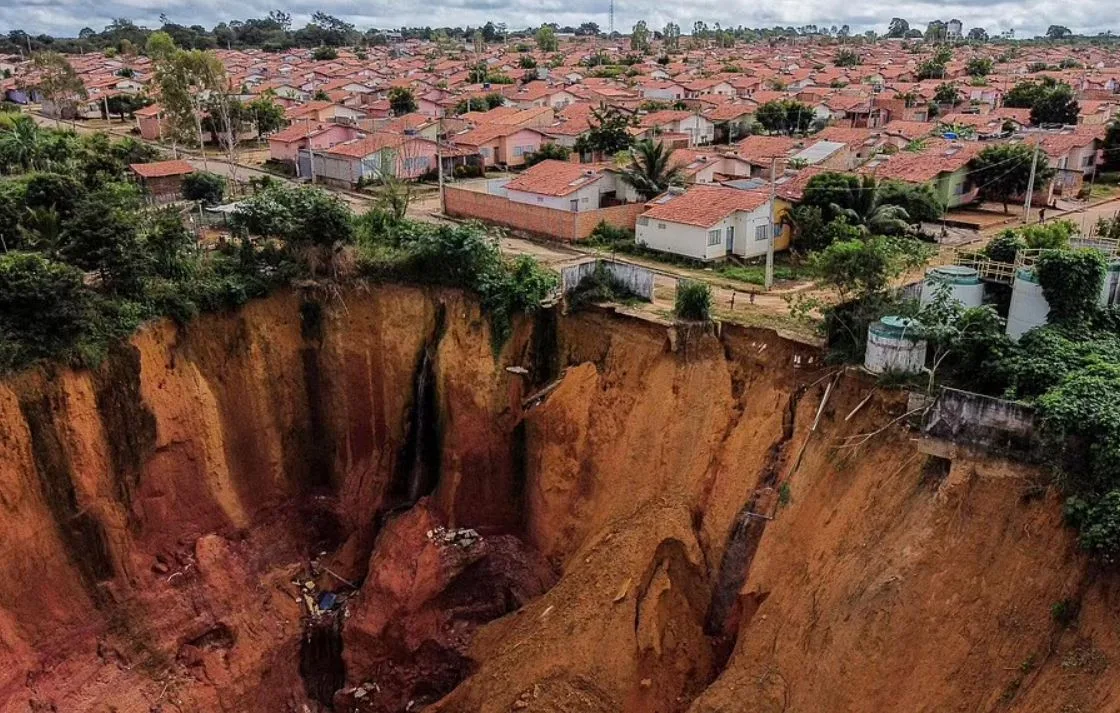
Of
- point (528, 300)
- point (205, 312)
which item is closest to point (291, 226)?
point (205, 312)

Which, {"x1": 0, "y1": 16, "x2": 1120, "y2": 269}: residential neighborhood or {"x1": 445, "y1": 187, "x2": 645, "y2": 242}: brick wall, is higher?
{"x1": 0, "y1": 16, "x2": 1120, "y2": 269}: residential neighborhood

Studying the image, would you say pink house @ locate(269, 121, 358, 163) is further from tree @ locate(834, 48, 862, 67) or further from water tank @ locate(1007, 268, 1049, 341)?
tree @ locate(834, 48, 862, 67)

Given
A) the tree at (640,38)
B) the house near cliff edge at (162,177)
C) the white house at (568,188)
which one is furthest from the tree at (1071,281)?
the tree at (640,38)

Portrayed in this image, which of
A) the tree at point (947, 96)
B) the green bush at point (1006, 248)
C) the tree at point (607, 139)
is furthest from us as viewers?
the tree at point (947, 96)

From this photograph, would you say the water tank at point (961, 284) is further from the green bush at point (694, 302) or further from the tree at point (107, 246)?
the tree at point (107, 246)

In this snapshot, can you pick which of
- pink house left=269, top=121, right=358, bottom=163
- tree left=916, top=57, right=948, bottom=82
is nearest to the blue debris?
pink house left=269, top=121, right=358, bottom=163

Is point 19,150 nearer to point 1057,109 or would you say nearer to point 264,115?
point 264,115

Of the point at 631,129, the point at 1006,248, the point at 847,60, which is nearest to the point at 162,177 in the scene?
the point at 631,129

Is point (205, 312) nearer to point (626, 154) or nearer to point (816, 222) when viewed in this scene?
point (816, 222)
